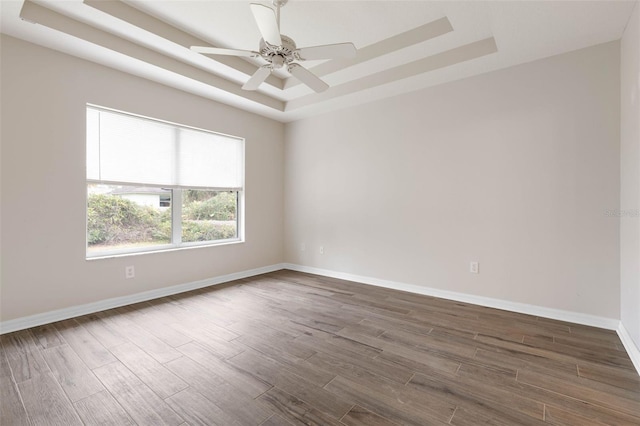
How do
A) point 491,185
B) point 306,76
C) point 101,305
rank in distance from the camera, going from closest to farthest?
point 306,76 < point 101,305 < point 491,185

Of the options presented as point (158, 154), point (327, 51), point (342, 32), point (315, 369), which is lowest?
point (315, 369)

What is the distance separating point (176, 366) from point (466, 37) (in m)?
3.74

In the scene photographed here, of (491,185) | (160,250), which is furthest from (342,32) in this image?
(160,250)

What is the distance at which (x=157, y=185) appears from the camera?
3555 millimetres

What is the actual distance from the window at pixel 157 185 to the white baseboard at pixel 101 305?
0.53 meters

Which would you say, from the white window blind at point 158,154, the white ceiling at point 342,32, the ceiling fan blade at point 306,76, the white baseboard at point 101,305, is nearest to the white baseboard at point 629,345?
the white ceiling at point 342,32

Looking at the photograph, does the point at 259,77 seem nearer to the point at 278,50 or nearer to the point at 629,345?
the point at 278,50

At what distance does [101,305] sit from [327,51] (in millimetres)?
3347

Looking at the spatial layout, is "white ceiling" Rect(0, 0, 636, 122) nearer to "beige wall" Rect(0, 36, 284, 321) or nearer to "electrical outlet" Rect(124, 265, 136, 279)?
"beige wall" Rect(0, 36, 284, 321)

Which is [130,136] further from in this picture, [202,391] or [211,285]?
[202,391]

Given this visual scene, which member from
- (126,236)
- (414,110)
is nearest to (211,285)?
(126,236)

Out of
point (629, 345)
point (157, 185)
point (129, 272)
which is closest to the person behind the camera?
point (629, 345)

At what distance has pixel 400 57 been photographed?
10.2 feet

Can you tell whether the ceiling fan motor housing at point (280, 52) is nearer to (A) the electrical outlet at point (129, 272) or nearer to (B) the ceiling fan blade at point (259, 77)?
(B) the ceiling fan blade at point (259, 77)
